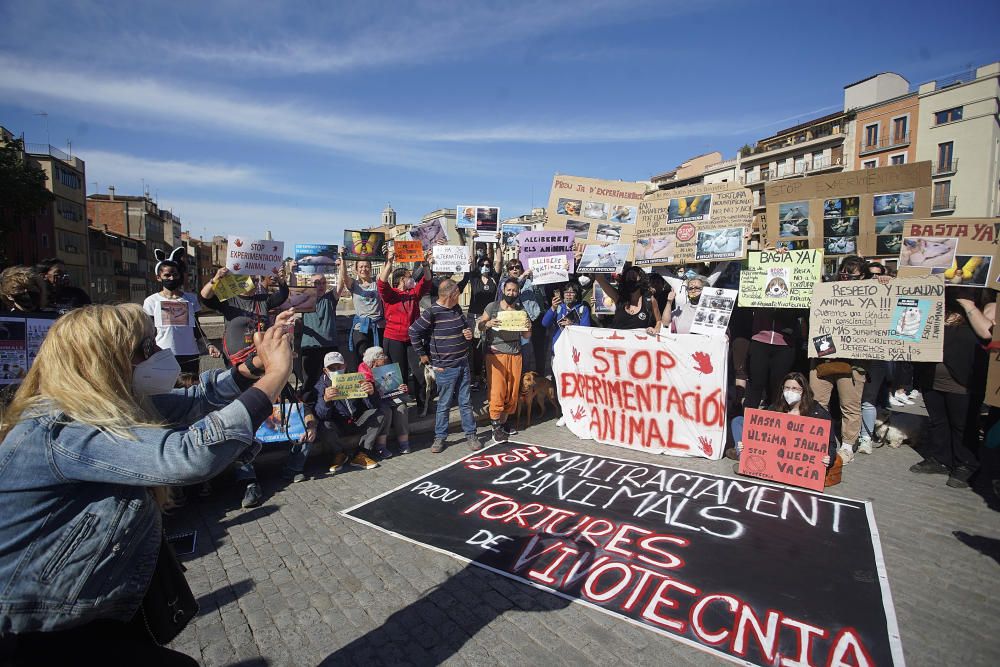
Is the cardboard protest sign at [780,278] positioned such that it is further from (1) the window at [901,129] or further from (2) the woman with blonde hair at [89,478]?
(1) the window at [901,129]

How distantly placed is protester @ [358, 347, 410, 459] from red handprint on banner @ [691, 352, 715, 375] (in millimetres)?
3345

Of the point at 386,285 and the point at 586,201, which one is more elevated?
the point at 586,201

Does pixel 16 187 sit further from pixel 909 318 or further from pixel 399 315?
pixel 909 318

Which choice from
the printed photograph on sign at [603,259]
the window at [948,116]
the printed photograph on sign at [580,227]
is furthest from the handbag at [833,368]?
the window at [948,116]

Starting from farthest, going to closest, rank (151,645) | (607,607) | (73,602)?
(607,607)
(151,645)
(73,602)

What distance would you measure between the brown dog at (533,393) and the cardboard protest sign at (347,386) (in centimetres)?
233

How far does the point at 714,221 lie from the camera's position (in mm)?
6758

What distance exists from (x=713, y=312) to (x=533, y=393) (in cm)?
260

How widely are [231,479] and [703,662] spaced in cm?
446

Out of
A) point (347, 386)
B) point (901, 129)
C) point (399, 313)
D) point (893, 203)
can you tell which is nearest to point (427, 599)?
point (347, 386)

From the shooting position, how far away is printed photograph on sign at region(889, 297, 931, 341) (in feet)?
18.2

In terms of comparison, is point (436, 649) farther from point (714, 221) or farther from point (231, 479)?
point (714, 221)

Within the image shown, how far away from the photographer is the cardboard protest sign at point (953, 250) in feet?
17.8

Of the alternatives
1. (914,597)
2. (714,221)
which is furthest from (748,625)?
(714,221)
